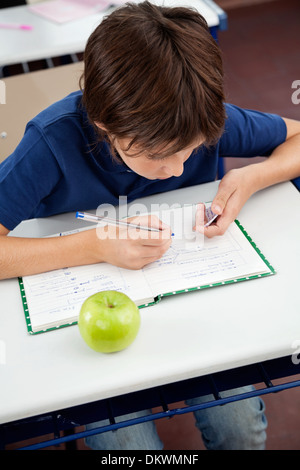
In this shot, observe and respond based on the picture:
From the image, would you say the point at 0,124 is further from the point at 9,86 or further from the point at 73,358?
the point at 73,358

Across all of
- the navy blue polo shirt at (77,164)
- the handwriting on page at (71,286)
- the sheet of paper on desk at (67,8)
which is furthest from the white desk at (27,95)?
the handwriting on page at (71,286)

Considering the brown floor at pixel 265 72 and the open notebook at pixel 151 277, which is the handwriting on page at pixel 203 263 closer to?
the open notebook at pixel 151 277

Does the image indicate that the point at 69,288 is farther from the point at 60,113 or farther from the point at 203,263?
the point at 60,113

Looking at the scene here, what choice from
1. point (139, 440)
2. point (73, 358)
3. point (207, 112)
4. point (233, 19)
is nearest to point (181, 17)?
point (207, 112)

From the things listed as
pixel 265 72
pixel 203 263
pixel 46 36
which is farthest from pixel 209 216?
pixel 265 72

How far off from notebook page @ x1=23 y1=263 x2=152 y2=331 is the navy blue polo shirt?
6.8 inches

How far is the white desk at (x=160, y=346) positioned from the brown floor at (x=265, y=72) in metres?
0.79

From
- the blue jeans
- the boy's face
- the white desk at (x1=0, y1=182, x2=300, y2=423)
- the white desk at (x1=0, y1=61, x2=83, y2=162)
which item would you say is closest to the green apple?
the white desk at (x1=0, y1=182, x2=300, y2=423)

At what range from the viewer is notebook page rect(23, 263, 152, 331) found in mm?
950

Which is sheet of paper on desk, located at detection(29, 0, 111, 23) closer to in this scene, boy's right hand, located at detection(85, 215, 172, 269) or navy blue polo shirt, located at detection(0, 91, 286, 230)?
navy blue polo shirt, located at detection(0, 91, 286, 230)

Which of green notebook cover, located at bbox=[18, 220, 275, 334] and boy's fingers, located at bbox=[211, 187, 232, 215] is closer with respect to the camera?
green notebook cover, located at bbox=[18, 220, 275, 334]

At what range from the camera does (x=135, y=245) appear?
1.00 m
